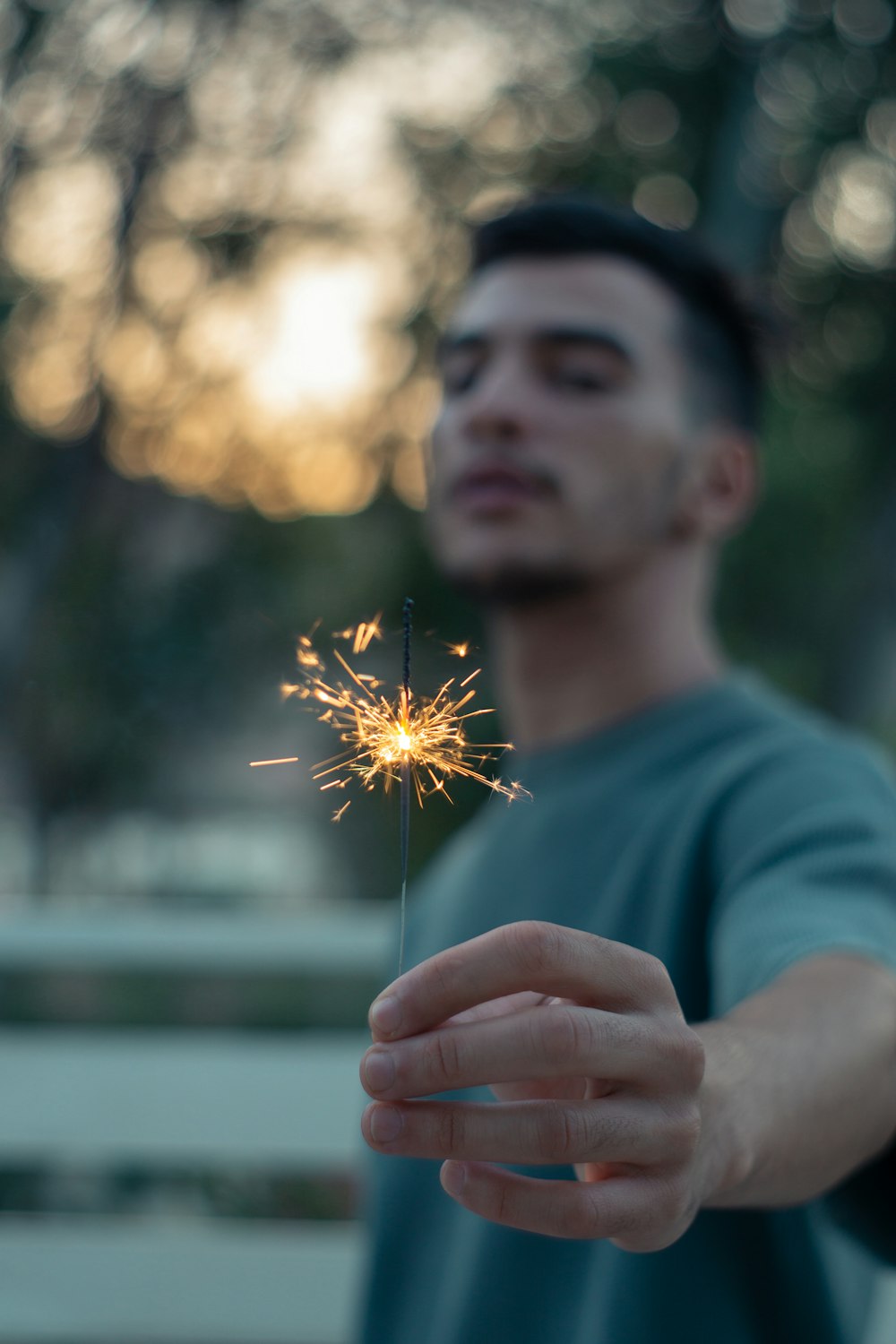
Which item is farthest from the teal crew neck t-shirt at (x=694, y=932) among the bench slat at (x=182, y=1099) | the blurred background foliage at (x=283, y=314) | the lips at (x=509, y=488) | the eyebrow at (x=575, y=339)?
the blurred background foliage at (x=283, y=314)

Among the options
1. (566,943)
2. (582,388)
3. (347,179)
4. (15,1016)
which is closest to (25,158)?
(347,179)

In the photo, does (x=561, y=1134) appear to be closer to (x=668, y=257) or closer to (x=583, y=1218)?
(x=583, y=1218)

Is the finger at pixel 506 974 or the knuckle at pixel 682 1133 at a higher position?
the finger at pixel 506 974

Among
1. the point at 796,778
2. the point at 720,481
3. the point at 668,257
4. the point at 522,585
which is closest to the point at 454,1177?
the point at 796,778

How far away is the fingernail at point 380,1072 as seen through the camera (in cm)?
42

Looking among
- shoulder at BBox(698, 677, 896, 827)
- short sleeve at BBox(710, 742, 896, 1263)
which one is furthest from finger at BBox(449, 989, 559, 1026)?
shoulder at BBox(698, 677, 896, 827)

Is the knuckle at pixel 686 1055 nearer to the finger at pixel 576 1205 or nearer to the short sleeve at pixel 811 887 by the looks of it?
the finger at pixel 576 1205

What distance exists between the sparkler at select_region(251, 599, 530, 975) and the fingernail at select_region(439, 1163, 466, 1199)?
0.41ft

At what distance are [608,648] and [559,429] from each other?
0.83 ft

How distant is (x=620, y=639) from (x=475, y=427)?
29 cm

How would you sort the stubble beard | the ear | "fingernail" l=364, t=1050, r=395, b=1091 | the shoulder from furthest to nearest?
1. the ear
2. the stubble beard
3. the shoulder
4. "fingernail" l=364, t=1050, r=395, b=1091

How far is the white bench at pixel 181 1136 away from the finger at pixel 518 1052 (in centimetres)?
143

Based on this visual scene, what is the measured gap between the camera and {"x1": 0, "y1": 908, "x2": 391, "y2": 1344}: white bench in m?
1.80

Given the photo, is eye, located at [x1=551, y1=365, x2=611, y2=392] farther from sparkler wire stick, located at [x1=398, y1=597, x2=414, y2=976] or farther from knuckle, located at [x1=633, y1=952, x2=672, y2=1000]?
knuckle, located at [x1=633, y1=952, x2=672, y2=1000]
